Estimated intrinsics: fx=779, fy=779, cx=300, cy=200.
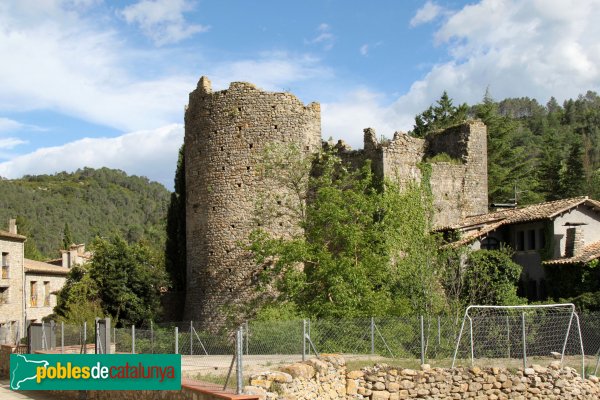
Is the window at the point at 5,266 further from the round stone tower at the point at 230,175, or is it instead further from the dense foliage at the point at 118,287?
the round stone tower at the point at 230,175

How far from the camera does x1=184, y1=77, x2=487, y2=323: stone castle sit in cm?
3169

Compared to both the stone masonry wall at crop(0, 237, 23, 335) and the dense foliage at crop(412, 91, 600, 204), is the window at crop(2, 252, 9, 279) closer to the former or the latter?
the stone masonry wall at crop(0, 237, 23, 335)

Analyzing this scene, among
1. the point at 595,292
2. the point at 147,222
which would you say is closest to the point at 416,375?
the point at 595,292

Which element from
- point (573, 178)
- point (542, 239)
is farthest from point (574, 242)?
point (573, 178)

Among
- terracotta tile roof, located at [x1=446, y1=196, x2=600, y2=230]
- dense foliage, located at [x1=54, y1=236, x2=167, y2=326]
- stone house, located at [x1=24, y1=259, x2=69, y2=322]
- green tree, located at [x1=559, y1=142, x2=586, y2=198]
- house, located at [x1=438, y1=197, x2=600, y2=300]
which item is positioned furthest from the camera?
green tree, located at [x1=559, y1=142, x2=586, y2=198]

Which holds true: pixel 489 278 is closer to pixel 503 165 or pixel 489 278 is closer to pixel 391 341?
pixel 391 341

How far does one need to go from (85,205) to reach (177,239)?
10848 centimetres

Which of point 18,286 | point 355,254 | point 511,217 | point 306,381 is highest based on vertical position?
point 511,217

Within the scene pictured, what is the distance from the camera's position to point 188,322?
3188 cm

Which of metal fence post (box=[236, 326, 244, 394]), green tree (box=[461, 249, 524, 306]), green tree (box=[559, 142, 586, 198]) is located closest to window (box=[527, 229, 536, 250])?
green tree (box=[461, 249, 524, 306])

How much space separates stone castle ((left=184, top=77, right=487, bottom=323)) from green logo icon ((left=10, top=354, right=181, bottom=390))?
37.8ft

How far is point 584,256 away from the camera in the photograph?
27.3 m

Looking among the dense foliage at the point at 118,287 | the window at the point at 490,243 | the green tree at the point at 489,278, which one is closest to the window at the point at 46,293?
the dense foliage at the point at 118,287

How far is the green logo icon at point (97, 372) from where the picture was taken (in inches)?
650
